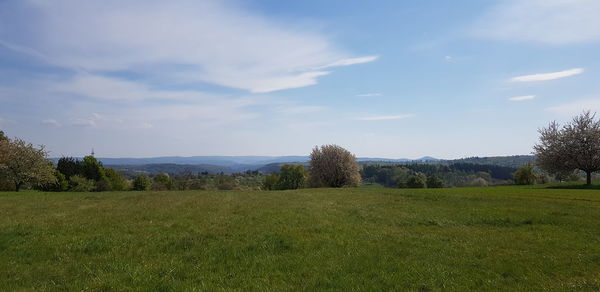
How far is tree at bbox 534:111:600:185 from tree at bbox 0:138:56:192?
86098 mm

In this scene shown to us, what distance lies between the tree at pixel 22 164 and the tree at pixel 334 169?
53306mm

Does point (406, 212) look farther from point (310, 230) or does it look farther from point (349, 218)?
point (310, 230)

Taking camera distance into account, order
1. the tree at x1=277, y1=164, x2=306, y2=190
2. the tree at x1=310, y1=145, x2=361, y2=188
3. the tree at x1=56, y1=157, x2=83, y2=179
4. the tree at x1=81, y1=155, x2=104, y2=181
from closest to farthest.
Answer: the tree at x1=310, y1=145, x2=361, y2=188 → the tree at x1=56, y1=157, x2=83, y2=179 → the tree at x1=81, y1=155, x2=104, y2=181 → the tree at x1=277, y1=164, x2=306, y2=190

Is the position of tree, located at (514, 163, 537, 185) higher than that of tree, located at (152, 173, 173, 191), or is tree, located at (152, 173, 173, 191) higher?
tree, located at (514, 163, 537, 185)

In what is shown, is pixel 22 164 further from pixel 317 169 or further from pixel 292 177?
pixel 292 177

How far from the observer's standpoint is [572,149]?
5959 cm

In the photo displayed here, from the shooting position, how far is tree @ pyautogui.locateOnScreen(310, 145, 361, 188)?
8488 cm

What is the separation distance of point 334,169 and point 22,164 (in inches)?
2341

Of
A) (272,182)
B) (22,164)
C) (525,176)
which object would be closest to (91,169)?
(22,164)

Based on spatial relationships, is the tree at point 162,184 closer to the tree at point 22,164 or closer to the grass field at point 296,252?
the tree at point 22,164

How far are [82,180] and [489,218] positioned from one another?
307 ft

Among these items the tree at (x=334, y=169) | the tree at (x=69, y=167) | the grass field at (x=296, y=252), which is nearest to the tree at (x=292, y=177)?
the tree at (x=334, y=169)

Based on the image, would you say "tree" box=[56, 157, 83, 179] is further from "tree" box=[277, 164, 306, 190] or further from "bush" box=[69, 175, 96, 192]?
"tree" box=[277, 164, 306, 190]

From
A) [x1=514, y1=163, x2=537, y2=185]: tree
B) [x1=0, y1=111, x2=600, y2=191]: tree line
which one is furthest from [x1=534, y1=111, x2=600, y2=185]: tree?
[x1=514, y1=163, x2=537, y2=185]: tree
